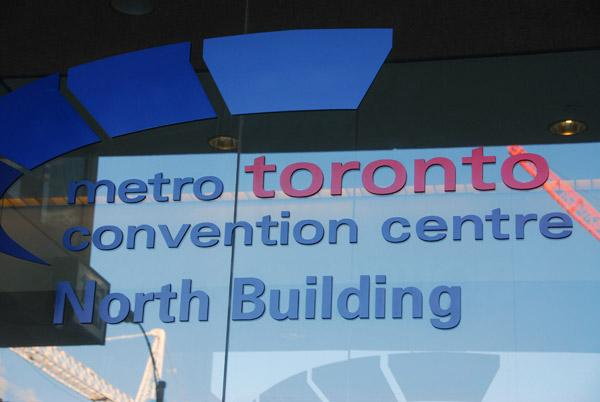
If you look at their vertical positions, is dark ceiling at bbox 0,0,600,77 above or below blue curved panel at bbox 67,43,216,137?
above

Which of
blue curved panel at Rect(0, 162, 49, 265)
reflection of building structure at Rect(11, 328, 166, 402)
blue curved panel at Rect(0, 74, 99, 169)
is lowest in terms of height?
reflection of building structure at Rect(11, 328, 166, 402)

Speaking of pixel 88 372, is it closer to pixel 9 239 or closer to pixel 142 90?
pixel 9 239

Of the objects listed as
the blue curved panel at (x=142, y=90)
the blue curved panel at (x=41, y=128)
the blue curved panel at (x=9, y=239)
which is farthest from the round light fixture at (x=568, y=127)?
the blue curved panel at (x=9, y=239)

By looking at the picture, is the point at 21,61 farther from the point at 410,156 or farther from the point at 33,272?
the point at 410,156

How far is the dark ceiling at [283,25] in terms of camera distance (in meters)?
6.60

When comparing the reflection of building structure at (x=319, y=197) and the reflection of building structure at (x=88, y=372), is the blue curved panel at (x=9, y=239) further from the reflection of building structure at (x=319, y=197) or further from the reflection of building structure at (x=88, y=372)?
the reflection of building structure at (x=88, y=372)

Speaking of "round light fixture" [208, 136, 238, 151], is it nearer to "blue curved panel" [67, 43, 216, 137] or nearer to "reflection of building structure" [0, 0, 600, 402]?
"reflection of building structure" [0, 0, 600, 402]

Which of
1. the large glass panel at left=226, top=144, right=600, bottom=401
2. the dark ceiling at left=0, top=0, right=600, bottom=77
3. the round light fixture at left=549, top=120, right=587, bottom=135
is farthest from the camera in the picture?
the dark ceiling at left=0, top=0, right=600, bottom=77

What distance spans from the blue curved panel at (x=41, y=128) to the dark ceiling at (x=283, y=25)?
0.23 m

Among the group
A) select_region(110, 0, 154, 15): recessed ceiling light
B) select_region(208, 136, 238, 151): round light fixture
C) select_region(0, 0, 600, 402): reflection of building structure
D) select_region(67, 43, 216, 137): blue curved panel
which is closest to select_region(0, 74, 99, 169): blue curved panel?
select_region(0, 0, 600, 402): reflection of building structure

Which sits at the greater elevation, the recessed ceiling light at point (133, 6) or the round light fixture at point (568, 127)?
the recessed ceiling light at point (133, 6)

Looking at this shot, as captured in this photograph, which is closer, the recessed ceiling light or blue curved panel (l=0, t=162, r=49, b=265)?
blue curved panel (l=0, t=162, r=49, b=265)

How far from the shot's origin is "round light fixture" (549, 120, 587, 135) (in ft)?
20.7

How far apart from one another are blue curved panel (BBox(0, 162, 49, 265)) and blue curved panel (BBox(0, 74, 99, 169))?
9 centimetres
